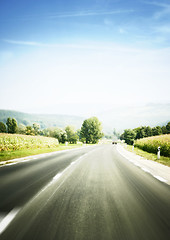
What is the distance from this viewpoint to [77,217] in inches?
106

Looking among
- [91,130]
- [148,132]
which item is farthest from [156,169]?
[148,132]

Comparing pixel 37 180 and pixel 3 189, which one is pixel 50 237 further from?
pixel 37 180

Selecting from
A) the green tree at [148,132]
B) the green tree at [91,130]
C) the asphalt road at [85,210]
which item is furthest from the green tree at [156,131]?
the asphalt road at [85,210]

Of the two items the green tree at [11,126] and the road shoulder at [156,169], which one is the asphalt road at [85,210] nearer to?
the road shoulder at [156,169]

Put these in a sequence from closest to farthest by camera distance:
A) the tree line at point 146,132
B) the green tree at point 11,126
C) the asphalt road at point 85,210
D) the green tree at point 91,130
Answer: the asphalt road at point 85,210, the green tree at point 91,130, the green tree at point 11,126, the tree line at point 146,132

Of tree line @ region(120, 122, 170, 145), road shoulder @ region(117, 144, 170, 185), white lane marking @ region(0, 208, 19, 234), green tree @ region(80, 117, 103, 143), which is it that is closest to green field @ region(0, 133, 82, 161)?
road shoulder @ region(117, 144, 170, 185)

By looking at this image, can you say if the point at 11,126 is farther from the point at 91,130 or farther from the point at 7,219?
the point at 7,219

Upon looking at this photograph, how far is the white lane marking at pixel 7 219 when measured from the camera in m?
2.31

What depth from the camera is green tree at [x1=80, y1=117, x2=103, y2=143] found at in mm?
66250

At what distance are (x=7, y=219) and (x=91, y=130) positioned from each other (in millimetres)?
64180

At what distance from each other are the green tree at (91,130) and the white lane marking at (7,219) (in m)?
63.4

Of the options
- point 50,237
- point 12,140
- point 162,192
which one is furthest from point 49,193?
point 12,140

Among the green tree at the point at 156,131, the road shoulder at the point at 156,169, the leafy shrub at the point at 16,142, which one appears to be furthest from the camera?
the green tree at the point at 156,131

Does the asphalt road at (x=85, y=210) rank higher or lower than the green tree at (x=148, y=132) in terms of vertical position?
lower
